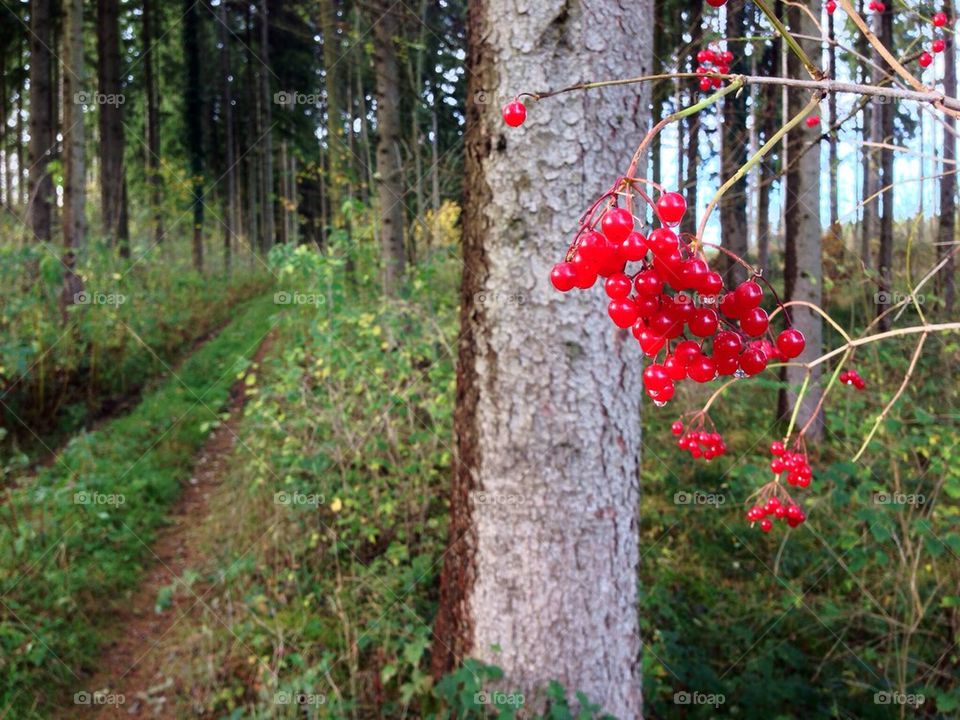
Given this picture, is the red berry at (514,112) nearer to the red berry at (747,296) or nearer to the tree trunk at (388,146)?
the red berry at (747,296)

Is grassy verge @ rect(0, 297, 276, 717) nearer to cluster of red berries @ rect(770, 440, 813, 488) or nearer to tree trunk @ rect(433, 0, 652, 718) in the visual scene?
tree trunk @ rect(433, 0, 652, 718)

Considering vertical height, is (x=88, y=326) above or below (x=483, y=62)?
below

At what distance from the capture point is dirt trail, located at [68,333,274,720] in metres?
3.11

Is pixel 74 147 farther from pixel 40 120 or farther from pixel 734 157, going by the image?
pixel 734 157

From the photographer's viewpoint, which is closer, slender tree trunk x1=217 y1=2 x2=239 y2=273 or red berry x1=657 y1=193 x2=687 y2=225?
red berry x1=657 y1=193 x2=687 y2=225

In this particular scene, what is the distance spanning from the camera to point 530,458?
233cm

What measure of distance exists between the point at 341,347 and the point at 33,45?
23.3 ft

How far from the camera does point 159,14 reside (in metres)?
15.4

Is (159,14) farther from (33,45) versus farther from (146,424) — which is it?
(146,424)

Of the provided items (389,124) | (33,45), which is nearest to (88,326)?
(389,124)

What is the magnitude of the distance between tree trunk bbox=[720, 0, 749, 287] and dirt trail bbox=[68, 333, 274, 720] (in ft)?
15.6

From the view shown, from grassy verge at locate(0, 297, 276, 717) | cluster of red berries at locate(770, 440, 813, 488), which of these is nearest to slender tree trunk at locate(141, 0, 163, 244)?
grassy verge at locate(0, 297, 276, 717)

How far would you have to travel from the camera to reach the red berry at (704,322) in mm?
695

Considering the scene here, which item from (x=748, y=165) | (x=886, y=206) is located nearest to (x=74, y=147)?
(x=748, y=165)
